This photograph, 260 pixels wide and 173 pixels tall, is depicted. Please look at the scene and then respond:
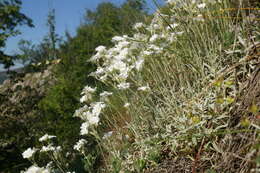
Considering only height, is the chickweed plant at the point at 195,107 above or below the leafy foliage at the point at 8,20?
below

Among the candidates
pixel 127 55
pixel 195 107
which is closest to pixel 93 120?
pixel 127 55

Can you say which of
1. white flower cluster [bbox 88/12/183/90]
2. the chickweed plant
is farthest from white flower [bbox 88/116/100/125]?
white flower cluster [bbox 88/12/183/90]

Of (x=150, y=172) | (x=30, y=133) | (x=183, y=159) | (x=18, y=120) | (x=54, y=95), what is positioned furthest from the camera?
(x=54, y=95)

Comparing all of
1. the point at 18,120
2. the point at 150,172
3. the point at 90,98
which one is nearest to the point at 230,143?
the point at 150,172

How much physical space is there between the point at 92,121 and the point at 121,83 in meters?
0.42

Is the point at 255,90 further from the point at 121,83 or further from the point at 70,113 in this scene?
the point at 70,113

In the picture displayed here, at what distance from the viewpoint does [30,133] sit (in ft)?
16.6

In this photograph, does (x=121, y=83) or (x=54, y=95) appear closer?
(x=121, y=83)

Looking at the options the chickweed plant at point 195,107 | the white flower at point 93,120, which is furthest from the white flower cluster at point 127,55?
the white flower at point 93,120

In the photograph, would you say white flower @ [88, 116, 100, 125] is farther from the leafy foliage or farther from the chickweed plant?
the leafy foliage

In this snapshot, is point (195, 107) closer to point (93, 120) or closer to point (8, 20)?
point (93, 120)

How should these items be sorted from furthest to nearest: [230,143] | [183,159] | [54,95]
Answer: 1. [54,95]
2. [183,159]
3. [230,143]

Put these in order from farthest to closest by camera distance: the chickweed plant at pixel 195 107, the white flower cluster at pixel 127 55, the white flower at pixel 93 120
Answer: the white flower cluster at pixel 127 55 → the white flower at pixel 93 120 → the chickweed plant at pixel 195 107

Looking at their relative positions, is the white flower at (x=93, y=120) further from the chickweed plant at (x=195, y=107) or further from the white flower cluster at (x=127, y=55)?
the white flower cluster at (x=127, y=55)
